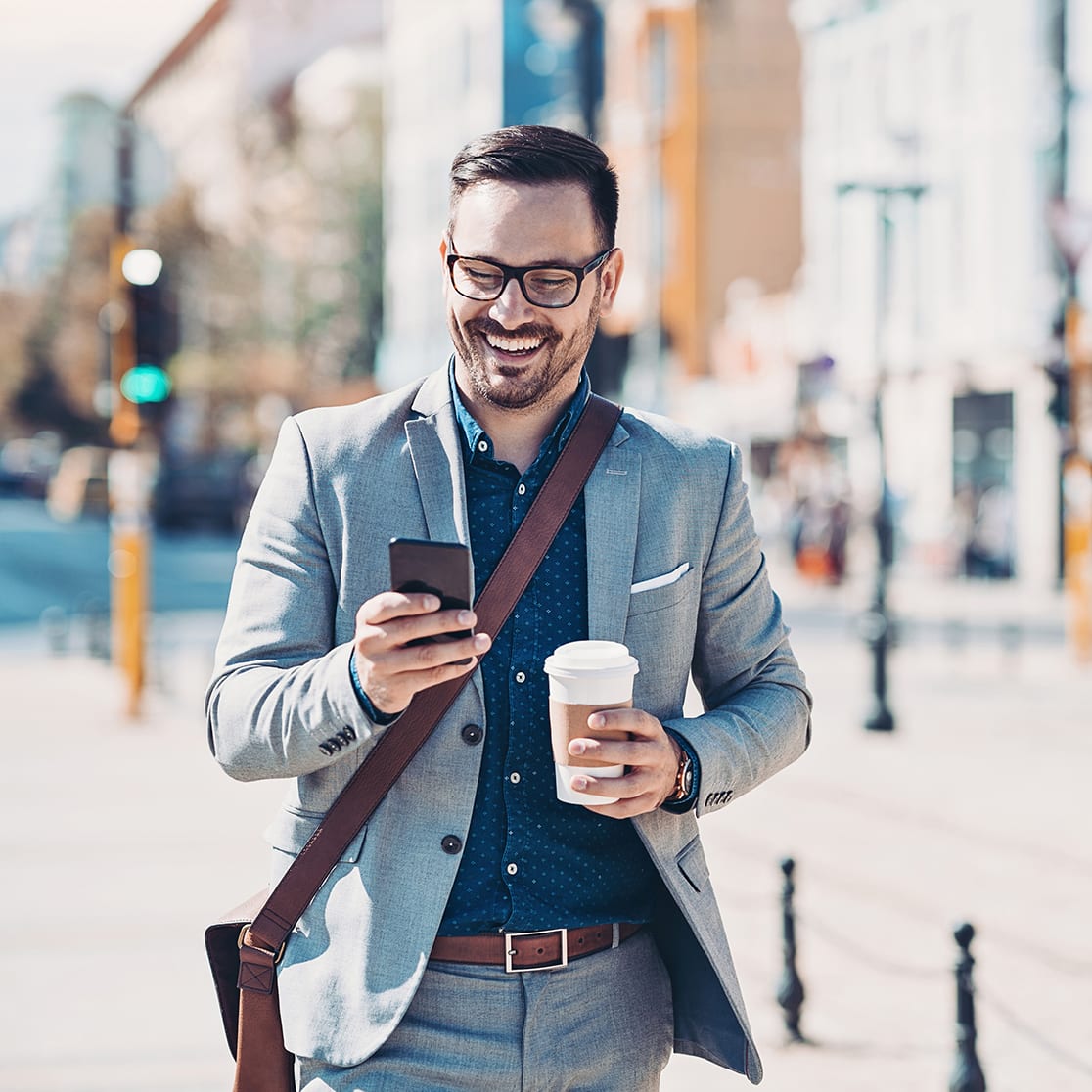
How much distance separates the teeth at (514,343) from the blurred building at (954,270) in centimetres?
2281

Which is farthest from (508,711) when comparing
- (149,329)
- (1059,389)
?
(1059,389)

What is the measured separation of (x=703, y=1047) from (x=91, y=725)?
11.2m

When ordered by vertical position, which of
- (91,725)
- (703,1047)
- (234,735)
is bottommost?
(91,725)

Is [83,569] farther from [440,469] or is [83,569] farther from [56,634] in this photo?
[440,469]

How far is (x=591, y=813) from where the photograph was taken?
2.47m

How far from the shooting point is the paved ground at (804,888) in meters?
5.48

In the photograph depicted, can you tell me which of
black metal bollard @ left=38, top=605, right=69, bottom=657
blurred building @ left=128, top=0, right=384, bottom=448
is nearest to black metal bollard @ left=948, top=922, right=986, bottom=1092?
black metal bollard @ left=38, top=605, right=69, bottom=657

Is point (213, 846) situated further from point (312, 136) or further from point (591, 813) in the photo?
point (312, 136)

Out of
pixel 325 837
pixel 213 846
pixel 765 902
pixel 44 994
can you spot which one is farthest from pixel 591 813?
pixel 213 846

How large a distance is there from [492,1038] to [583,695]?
541mm

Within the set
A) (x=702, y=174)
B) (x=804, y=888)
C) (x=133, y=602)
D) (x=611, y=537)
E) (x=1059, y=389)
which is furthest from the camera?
(x=702, y=174)

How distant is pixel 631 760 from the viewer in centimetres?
225

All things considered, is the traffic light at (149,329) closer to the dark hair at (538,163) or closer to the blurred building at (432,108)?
the dark hair at (538,163)

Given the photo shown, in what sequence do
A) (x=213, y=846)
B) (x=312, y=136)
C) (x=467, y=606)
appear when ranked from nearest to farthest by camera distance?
(x=467, y=606)
(x=213, y=846)
(x=312, y=136)
